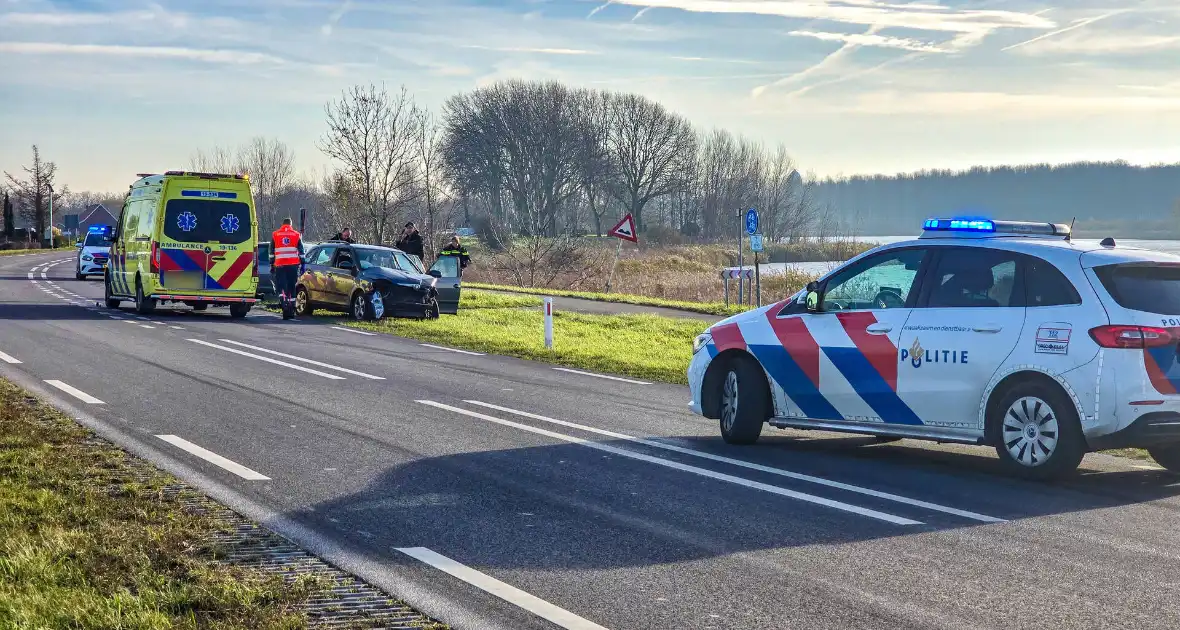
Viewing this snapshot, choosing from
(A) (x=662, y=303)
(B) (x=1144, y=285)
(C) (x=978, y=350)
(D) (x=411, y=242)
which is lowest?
(A) (x=662, y=303)

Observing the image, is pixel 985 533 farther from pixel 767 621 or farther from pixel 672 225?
pixel 672 225

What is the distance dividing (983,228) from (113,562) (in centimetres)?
617

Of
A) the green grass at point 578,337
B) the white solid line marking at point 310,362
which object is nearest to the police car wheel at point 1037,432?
the green grass at point 578,337

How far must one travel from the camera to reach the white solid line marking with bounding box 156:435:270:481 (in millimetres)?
7809

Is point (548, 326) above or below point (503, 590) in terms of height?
above

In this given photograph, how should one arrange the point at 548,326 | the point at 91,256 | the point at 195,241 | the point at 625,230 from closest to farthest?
the point at 548,326 → the point at 195,241 → the point at 625,230 → the point at 91,256

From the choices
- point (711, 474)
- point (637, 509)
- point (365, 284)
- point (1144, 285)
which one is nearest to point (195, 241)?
point (365, 284)

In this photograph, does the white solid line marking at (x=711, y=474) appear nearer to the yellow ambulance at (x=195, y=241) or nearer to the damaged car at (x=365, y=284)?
the damaged car at (x=365, y=284)

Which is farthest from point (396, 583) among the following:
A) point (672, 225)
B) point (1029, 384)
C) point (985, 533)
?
point (672, 225)

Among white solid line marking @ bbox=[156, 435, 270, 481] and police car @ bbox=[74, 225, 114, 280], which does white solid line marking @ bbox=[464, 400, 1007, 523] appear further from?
police car @ bbox=[74, 225, 114, 280]

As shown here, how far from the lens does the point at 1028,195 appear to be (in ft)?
436

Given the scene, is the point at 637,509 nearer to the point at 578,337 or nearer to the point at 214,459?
the point at 214,459

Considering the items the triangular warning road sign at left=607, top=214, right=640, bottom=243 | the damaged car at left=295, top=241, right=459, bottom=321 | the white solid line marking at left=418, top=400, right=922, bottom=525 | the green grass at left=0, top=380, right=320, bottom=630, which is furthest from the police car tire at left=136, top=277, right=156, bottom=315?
the green grass at left=0, top=380, right=320, bottom=630

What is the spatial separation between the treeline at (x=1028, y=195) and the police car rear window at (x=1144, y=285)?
9435 centimetres
